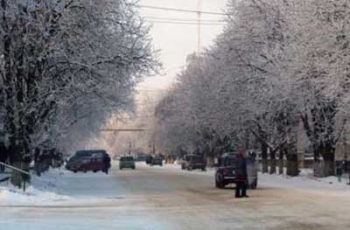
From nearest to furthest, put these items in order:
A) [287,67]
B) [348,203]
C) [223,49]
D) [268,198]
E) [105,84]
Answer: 1. [348,203]
2. [268,198]
3. [105,84]
4. [287,67]
5. [223,49]

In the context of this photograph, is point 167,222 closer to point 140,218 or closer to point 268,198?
point 140,218

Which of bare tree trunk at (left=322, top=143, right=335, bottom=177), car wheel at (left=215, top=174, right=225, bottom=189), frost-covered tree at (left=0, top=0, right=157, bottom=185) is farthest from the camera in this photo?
bare tree trunk at (left=322, top=143, right=335, bottom=177)

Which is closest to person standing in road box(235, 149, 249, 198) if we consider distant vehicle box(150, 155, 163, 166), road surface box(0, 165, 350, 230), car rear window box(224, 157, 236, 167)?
road surface box(0, 165, 350, 230)

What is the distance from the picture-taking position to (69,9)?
97.0ft

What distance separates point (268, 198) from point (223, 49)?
2372 centimetres

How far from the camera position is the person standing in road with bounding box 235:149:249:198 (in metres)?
28.4

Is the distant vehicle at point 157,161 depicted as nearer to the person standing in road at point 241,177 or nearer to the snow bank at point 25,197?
the person standing in road at point 241,177

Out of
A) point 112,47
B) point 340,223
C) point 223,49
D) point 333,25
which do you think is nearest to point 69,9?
point 112,47

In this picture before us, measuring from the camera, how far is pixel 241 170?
28656 mm

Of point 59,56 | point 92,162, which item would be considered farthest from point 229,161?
point 92,162

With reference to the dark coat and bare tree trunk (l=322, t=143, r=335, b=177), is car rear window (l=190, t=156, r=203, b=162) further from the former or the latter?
the dark coat

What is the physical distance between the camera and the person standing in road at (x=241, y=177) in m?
28.4

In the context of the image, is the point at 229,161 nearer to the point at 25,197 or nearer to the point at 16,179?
the point at 16,179

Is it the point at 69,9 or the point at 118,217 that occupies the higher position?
the point at 69,9
